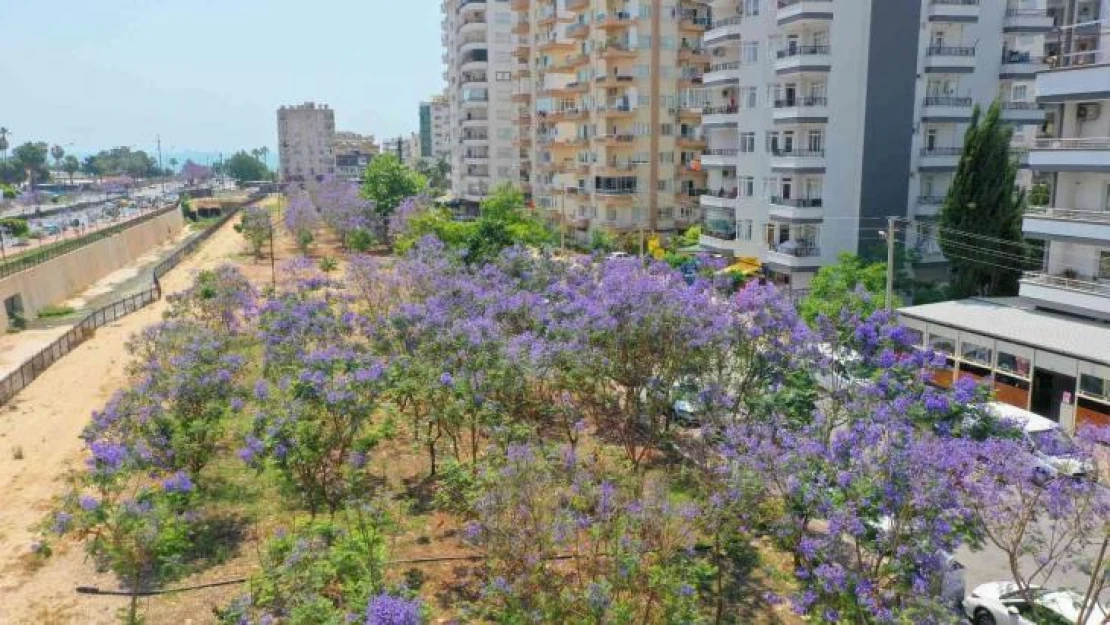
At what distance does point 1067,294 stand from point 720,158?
955 inches

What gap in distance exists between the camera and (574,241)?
68375 millimetres

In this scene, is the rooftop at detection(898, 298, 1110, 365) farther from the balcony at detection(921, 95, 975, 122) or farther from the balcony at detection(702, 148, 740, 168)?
the balcony at detection(702, 148, 740, 168)

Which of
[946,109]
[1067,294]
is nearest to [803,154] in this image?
[946,109]

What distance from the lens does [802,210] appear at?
142 ft

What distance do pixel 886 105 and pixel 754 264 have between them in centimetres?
1065

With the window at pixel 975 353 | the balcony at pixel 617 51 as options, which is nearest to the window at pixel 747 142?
the balcony at pixel 617 51

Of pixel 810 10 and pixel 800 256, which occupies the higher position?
pixel 810 10

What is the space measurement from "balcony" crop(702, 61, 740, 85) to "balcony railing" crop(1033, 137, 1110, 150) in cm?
2066

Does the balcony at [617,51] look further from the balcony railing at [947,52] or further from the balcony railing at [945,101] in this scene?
the balcony railing at [945,101]

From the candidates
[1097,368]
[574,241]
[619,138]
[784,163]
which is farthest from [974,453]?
[574,241]

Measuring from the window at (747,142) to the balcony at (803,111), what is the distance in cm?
320

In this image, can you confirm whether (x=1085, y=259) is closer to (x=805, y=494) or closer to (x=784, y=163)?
(x=784, y=163)

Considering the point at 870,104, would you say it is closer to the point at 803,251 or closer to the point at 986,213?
the point at 803,251

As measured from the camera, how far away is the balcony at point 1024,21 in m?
43.0
